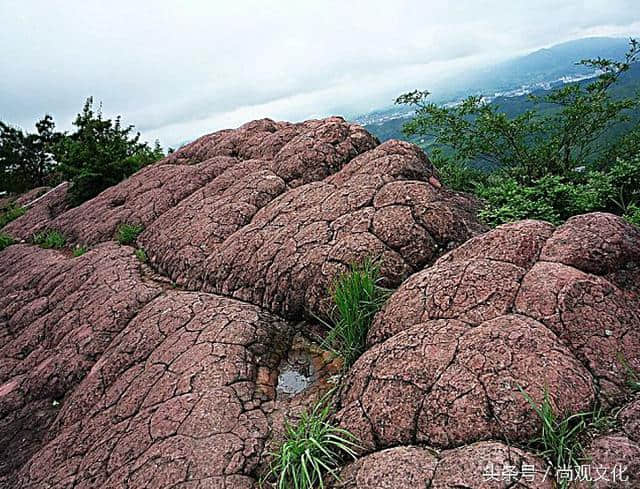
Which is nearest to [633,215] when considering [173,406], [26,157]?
[173,406]

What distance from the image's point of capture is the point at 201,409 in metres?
2.96

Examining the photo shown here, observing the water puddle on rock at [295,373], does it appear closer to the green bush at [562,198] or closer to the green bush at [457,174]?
the green bush at [562,198]

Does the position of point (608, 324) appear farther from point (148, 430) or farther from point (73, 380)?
point (73, 380)

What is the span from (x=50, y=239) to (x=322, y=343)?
6340 millimetres

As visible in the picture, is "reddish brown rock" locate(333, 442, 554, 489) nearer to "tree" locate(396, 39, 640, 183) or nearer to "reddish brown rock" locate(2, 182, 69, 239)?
"tree" locate(396, 39, 640, 183)

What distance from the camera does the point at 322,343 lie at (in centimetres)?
342

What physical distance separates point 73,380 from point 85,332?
550 mm

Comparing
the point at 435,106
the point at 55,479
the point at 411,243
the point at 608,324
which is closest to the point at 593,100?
the point at 435,106

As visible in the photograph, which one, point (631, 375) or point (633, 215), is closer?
point (631, 375)

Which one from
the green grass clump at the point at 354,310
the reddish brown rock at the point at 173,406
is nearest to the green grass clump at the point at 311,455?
the reddish brown rock at the point at 173,406

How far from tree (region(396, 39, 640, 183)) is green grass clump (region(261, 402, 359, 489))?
5062mm

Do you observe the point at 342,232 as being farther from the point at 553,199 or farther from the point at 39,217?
the point at 39,217

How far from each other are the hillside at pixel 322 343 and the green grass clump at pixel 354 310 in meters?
0.10

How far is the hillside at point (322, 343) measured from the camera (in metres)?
2.26
